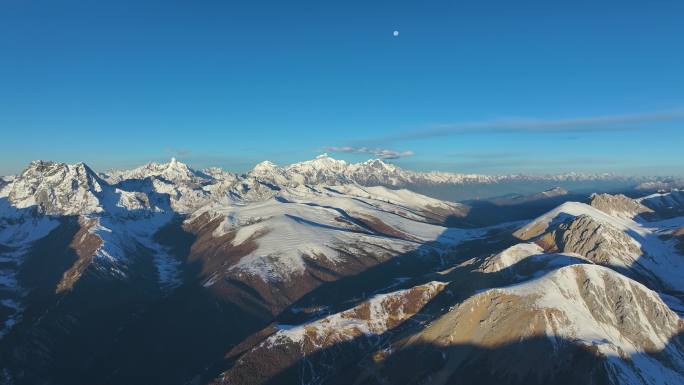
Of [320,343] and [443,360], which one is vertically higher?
[443,360]

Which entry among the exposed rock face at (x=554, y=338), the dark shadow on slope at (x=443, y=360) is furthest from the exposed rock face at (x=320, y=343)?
the exposed rock face at (x=554, y=338)

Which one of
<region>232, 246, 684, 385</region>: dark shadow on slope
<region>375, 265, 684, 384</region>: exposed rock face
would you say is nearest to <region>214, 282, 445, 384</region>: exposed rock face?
<region>232, 246, 684, 385</region>: dark shadow on slope

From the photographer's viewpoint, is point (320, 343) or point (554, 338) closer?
point (554, 338)

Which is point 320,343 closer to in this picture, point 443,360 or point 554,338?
point 443,360

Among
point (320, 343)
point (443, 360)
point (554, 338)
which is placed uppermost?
point (554, 338)

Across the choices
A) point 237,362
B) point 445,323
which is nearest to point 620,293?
point 445,323

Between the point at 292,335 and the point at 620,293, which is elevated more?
the point at 620,293

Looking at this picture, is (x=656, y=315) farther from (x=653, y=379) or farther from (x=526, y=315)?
(x=526, y=315)

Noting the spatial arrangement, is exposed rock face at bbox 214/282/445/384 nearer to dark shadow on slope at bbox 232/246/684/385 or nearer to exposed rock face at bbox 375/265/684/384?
dark shadow on slope at bbox 232/246/684/385

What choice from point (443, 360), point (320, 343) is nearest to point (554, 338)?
point (443, 360)

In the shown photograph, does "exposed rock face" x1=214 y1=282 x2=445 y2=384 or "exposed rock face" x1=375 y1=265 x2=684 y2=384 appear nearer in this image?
"exposed rock face" x1=375 y1=265 x2=684 y2=384

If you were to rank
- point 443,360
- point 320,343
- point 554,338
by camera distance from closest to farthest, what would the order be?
point 554,338
point 443,360
point 320,343
